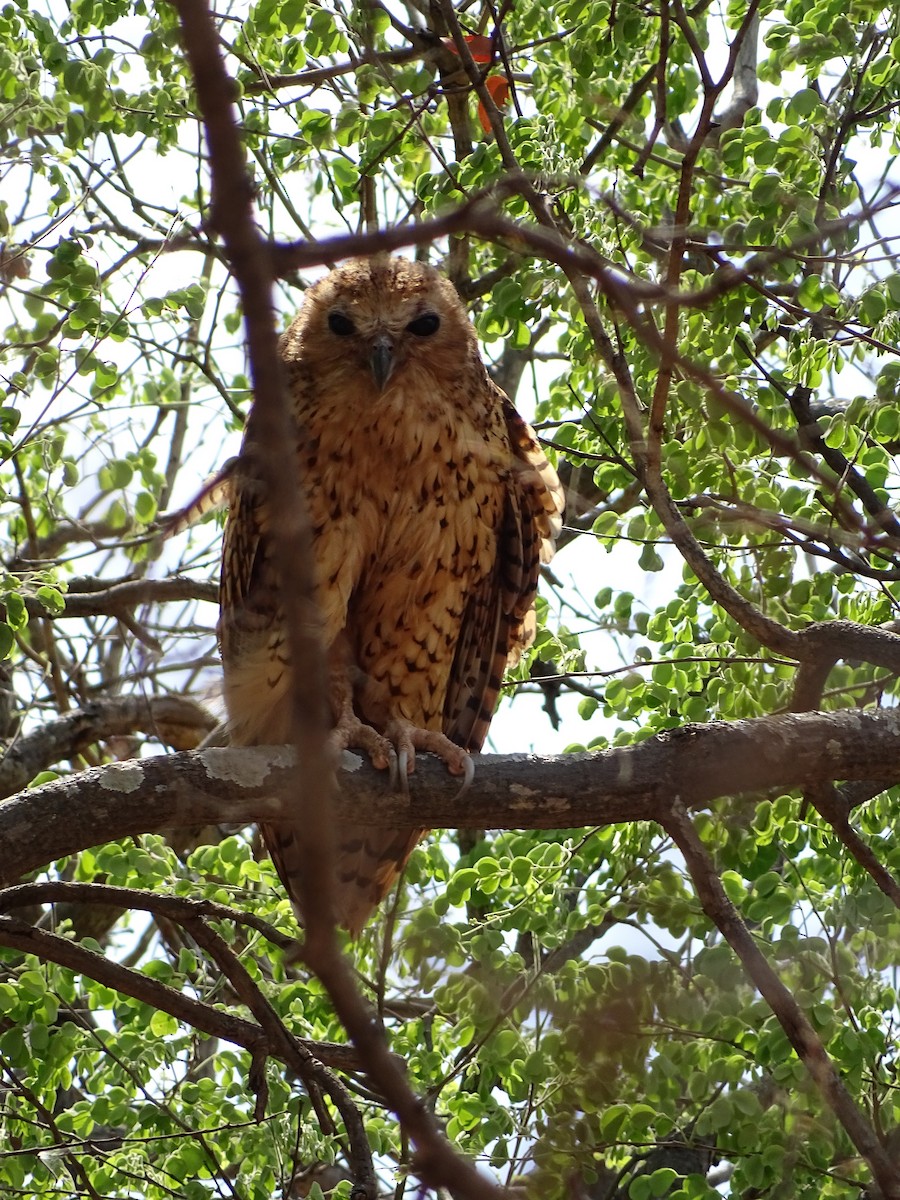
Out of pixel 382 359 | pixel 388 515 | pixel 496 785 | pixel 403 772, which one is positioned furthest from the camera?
pixel 388 515

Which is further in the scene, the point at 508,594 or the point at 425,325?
the point at 508,594

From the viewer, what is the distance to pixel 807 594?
12.3 feet

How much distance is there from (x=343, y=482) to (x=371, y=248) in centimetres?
268

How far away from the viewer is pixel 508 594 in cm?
423

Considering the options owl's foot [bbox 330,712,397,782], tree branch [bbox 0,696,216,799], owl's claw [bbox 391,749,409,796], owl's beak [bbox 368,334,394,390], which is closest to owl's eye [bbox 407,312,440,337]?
owl's beak [bbox 368,334,394,390]

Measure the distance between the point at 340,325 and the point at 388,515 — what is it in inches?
22.6

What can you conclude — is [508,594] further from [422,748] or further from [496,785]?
[496,785]

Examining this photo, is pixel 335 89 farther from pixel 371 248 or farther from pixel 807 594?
pixel 371 248

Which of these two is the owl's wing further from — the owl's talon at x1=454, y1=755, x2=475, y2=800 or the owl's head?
the owl's talon at x1=454, y1=755, x2=475, y2=800

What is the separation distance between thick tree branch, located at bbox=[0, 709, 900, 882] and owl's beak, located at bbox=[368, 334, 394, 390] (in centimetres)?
120

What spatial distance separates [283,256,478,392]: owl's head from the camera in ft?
12.7

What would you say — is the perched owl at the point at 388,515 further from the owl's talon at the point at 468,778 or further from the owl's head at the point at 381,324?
the owl's talon at the point at 468,778

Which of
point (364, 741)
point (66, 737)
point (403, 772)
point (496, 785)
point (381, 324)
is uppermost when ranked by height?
→ point (381, 324)

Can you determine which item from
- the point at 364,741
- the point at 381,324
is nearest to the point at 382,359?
the point at 381,324
